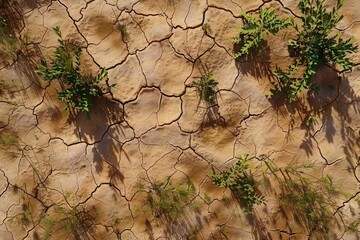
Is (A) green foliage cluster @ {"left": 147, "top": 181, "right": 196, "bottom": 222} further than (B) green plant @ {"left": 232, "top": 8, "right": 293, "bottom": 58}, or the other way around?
(A) green foliage cluster @ {"left": 147, "top": 181, "right": 196, "bottom": 222}

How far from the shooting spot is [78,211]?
385cm

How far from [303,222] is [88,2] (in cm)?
307

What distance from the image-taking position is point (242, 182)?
377cm

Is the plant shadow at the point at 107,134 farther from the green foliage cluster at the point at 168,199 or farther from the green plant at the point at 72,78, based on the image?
the green foliage cluster at the point at 168,199

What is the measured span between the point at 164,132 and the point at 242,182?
0.91 metres

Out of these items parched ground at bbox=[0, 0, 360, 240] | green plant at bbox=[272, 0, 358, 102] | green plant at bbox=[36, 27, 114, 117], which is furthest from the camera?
parched ground at bbox=[0, 0, 360, 240]

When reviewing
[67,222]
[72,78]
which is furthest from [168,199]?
[72,78]

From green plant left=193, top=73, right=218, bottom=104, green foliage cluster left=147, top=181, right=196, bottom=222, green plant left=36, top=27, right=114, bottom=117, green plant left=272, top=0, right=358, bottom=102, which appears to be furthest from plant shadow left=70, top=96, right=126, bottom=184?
green plant left=272, top=0, right=358, bottom=102

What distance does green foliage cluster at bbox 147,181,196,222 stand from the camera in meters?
3.82

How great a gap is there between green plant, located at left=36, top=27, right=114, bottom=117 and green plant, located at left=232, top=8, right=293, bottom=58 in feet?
4.52

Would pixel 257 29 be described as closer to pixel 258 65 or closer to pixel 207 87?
pixel 258 65

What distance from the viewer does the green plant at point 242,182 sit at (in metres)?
3.74

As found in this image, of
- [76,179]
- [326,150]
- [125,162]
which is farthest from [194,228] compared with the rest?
[326,150]

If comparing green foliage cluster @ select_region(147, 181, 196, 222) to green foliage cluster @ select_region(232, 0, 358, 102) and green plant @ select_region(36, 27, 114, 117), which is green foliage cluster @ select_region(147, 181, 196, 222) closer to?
green plant @ select_region(36, 27, 114, 117)
